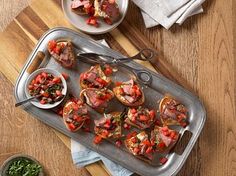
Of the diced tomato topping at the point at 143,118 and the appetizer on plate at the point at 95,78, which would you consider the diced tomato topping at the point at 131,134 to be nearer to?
the diced tomato topping at the point at 143,118

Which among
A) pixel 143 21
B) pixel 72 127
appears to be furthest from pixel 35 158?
pixel 143 21

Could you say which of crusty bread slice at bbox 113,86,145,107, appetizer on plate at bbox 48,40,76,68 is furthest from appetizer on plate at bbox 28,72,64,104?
crusty bread slice at bbox 113,86,145,107

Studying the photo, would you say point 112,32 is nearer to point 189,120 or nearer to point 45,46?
point 45,46

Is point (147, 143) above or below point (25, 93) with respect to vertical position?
below

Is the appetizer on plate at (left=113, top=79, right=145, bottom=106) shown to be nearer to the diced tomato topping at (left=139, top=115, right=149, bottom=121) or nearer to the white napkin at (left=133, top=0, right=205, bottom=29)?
the diced tomato topping at (left=139, top=115, right=149, bottom=121)

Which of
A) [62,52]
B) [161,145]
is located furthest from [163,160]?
[62,52]

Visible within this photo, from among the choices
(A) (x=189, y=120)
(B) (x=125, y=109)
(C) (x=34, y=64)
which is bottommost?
(A) (x=189, y=120)
